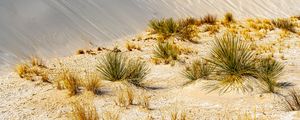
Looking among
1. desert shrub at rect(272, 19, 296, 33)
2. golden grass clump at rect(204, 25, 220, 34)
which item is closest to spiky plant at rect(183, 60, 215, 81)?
golden grass clump at rect(204, 25, 220, 34)

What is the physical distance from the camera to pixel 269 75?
8.42 metres

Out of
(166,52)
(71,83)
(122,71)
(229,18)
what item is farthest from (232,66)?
(229,18)

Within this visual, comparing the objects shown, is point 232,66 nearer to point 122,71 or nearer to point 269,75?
point 269,75

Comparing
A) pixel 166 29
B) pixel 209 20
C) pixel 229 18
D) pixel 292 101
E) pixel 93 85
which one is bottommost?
pixel 292 101

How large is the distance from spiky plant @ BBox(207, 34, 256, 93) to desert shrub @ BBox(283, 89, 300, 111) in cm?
72

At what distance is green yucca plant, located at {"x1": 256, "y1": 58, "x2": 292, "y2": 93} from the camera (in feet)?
26.0

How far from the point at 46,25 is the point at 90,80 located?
14.5 ft

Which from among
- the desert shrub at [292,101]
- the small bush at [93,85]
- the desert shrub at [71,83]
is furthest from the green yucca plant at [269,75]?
the desert shrub at [71,83]

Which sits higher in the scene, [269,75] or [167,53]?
[167,53]

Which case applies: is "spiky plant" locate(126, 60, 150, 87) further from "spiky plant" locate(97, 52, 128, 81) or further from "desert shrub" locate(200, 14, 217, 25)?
"desert shrub" locate(200, 14, 217, 25)

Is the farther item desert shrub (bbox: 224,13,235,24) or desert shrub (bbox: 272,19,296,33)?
desert shrub (bbox: 224,13,235,24)

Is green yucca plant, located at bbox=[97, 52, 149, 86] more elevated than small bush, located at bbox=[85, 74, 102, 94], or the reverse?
green yucca plant, located at bbox=[97, 52, 149, 86]

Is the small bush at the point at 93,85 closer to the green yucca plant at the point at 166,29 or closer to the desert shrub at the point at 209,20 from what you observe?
the green yucca plant at the point at 166,29

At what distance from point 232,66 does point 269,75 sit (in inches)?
26.0
